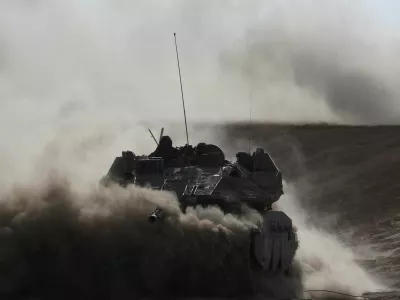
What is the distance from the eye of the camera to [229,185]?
73.6 ft

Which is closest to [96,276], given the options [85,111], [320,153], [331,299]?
[331,299]

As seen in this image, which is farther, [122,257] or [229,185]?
[229,185]

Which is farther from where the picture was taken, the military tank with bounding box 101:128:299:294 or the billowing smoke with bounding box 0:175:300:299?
the military tank with bounding box 101:128:299:294

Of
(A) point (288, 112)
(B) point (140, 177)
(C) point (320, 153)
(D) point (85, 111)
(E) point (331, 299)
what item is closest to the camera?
(E) point (331, 299)

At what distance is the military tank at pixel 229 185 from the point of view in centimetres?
1956

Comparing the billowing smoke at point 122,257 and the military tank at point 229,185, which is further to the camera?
the military tank at point 229,185

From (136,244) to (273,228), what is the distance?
3.59 meters

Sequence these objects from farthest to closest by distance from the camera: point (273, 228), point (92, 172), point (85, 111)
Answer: point (85, 111) < point (92, 172) < point (273, 228)

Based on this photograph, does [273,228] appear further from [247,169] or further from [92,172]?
[92,172]

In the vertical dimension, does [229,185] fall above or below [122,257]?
above

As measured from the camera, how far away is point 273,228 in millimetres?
19453

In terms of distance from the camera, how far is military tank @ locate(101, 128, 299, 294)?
19.6 meters

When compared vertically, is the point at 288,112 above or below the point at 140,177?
above

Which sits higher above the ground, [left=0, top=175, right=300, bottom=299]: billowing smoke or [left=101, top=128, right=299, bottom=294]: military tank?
[left=101, top=128, right=299, bottom=294]: military tank
